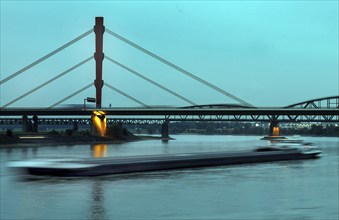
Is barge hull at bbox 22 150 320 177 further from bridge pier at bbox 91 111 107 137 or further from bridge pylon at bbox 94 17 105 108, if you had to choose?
bridge pier at bbox 91 111 107 137

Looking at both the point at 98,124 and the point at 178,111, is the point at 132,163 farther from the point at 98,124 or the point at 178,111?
the point at 98,124

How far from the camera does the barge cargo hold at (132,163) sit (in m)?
34.1

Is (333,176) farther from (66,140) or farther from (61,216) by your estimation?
(66,140)

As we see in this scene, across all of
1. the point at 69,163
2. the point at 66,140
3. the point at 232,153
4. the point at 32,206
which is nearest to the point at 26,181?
the point at 69,163

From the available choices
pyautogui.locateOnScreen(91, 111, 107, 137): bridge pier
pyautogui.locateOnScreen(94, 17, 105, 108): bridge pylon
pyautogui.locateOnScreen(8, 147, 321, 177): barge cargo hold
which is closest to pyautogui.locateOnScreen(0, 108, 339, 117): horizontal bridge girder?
pyautogui.locateOnScreen(91, 111, 107, 137): bridge pier

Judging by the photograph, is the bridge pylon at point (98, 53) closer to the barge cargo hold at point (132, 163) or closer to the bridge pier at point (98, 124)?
the bridge pier at point (98, 124)

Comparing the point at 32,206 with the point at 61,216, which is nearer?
the point at 61,216

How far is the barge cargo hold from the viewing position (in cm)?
3409

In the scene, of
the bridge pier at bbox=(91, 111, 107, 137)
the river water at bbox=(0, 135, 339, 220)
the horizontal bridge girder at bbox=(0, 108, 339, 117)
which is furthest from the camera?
the bridge pier at bbox=(91, 111, 107, 137)

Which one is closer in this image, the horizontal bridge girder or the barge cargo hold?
the barge cargo hold

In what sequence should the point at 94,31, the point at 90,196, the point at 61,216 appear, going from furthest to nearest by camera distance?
the point at 94,31 → the point at 90,196 → the point at 61,216

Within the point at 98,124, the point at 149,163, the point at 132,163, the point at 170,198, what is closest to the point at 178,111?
the point at 98,124

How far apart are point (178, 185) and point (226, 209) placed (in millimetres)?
9018

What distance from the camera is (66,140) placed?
102188 millimetres
